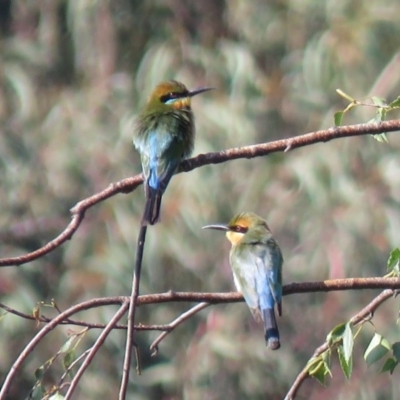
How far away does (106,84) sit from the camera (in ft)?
21.7

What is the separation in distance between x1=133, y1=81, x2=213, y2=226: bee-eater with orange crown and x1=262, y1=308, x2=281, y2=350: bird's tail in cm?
37

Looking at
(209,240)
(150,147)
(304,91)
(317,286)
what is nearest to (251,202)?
(209,240)

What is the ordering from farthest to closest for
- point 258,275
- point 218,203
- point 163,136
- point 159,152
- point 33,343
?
point 218,203 < point 163,136 < point 159,152 < point 258,275 < point 33,343

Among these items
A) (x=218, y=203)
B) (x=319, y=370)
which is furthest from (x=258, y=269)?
(x=218, y=203)

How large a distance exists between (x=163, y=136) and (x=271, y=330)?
86cm

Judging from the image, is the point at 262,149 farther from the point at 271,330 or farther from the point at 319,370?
the point at 271,330

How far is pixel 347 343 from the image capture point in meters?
1.74

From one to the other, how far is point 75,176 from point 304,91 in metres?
1.38

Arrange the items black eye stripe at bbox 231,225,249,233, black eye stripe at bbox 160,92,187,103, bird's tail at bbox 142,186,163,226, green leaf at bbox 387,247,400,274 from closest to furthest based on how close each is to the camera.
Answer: green leaf at bbox 387,247,400,274
bird's tail at bbox 142,186,163,226
black eye stripe at bbox 231,225,249,233
black eye stripe at bbox 160,92,187,103

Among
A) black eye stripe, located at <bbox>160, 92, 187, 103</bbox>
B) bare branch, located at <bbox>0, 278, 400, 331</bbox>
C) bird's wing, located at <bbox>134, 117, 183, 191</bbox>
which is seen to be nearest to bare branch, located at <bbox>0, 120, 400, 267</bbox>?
bare branch, located at <bbox>0, 278, 400, 331</bbox>

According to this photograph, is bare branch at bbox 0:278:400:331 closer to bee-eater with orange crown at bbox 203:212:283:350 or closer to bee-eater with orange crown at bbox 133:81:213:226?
bee-eater with orange crown at bbox 203:212:283:350

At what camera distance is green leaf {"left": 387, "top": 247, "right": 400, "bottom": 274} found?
1.87 meters

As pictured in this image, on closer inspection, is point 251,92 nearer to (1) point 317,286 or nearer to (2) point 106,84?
(2) point 106,84

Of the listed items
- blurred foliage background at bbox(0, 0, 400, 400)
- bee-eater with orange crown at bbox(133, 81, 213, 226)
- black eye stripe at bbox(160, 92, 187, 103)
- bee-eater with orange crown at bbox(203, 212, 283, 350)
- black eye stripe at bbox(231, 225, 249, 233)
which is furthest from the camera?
blurred foliage background at bbox(0, 0, 400, 400)
